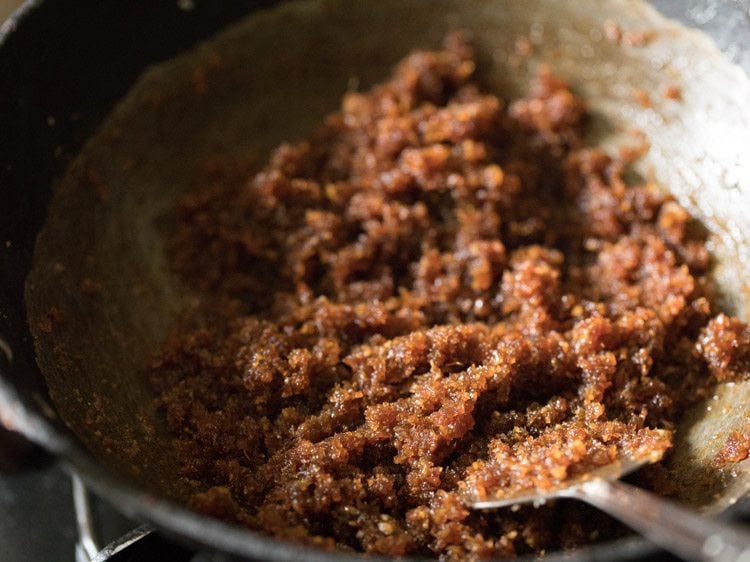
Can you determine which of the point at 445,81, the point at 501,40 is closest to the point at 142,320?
the point at 445,81

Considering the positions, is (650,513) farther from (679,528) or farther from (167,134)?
(167,134)

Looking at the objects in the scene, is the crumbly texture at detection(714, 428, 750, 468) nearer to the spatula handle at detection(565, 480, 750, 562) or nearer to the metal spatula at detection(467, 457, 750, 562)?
the metal spatula at detection(467, 457, 750, 562)

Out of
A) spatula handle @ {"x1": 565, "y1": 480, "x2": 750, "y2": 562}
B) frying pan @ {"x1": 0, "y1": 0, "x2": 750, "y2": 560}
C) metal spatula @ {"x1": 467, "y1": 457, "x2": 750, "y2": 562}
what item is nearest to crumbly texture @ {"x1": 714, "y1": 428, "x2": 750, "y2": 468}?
frying pan @ {"x1": 0, "y1": 0, "x2": 750, "y2": 560}

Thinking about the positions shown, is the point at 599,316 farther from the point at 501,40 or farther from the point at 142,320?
the point at 142,320

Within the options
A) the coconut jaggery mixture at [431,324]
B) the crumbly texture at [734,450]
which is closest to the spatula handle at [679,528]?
the coconut jaggery mixture at [431,324]

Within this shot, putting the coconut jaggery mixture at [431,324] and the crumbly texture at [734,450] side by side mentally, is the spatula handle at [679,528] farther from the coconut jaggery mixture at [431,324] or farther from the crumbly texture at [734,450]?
the crumbly texture at [734,450]

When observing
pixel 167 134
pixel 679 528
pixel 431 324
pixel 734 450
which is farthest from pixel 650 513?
pixel 167 134
